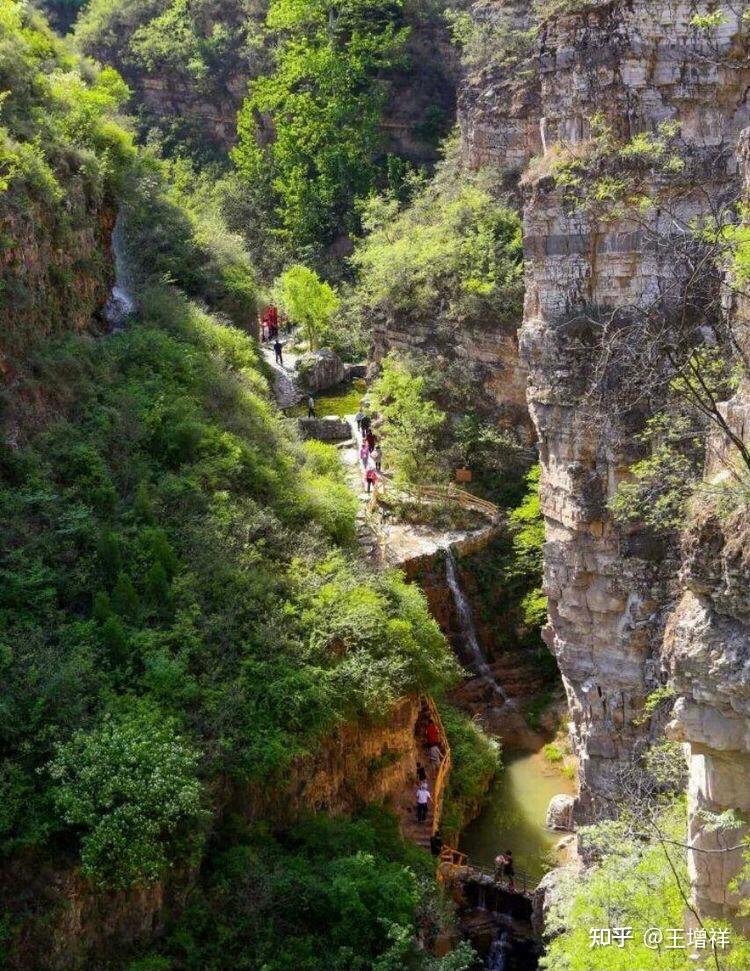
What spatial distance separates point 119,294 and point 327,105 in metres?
19.5

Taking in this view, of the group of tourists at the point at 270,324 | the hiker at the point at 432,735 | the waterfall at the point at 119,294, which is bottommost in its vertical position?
the hiker at the point at 432,735

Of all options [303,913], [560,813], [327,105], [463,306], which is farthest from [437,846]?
[327,105]

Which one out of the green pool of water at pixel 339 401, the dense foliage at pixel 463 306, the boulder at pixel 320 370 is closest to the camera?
the dense foliage at pixel 463 306

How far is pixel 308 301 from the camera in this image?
32.7 meters

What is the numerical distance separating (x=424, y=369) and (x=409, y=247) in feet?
14.7

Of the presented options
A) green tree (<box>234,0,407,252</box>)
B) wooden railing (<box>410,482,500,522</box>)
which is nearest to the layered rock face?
wooden railing (<box>410,482,500,522</box>)

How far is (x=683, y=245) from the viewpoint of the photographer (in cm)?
1133

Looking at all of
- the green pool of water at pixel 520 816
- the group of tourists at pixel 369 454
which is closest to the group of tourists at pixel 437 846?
the green pool of water at pixel 520 816

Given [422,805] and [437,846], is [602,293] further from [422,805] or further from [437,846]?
[437,846]

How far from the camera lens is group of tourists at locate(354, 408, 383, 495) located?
81.8ft

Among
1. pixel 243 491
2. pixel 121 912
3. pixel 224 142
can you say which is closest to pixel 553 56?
pixel 243 491

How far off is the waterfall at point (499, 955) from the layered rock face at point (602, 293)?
2.63m

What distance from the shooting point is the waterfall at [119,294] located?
72.2 feet

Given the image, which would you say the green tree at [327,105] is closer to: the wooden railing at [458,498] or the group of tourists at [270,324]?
the group of tourists at [270,324]
